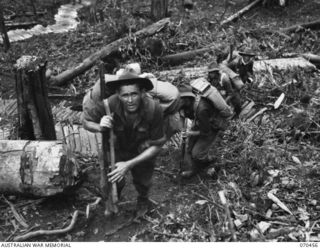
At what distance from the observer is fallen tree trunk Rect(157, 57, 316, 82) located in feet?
25.9

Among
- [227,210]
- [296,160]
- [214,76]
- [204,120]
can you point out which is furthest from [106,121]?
[296,160]

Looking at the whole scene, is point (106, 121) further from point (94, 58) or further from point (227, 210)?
point (94, 58)

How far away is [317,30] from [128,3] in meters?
7.03

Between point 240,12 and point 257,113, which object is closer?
point 257,113

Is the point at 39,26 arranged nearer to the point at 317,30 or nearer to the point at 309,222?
the point at 317,30

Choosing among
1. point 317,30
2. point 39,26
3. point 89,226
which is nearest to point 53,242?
point 89,226

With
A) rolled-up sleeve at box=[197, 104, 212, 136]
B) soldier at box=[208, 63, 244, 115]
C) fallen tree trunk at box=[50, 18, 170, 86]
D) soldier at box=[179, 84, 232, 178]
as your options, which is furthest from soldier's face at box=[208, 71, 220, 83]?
fallen tree trunk at box=[50, 18, 170, 86]

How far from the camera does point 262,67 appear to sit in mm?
8219

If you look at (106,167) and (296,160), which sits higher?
(106,167)

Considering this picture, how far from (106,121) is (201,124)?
1945 millimetres

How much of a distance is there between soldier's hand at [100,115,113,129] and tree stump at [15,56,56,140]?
1721 millimetres

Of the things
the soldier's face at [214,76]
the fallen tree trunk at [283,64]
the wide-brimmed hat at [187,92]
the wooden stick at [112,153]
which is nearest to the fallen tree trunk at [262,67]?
the fallen tree trunk at [283,64]

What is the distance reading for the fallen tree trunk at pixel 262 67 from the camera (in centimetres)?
789

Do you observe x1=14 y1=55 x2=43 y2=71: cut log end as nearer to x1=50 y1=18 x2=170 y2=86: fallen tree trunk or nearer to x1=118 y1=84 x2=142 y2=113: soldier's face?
x1=118 y1=84 x2=142 y2=113: soldier's face
